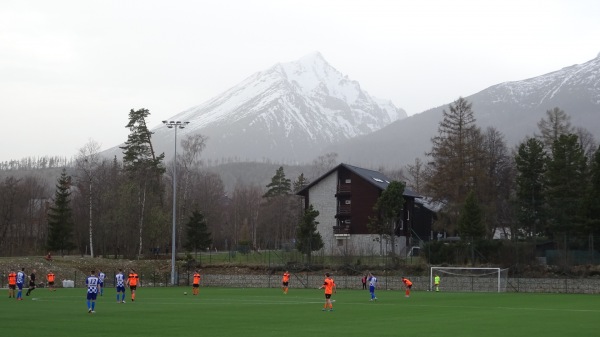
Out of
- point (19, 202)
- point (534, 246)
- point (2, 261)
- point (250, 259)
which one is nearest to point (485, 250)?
point (534, 246)

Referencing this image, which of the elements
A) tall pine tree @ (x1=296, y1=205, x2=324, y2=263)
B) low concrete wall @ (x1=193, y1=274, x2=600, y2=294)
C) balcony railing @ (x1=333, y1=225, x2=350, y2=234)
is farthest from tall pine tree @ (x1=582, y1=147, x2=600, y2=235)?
balcony railing @ (x1=333, y1=225, x2=350, y2=234)

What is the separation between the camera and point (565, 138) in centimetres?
7944

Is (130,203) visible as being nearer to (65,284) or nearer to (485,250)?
(65,284)

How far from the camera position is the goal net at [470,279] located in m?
65.9

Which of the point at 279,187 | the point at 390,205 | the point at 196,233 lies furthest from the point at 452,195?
the point at 279,187

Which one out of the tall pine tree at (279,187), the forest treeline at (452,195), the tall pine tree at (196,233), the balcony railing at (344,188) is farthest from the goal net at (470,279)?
the tall pine tree at (279,187)

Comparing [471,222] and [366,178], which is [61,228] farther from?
[471,222]

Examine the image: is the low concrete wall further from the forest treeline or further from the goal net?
the forest treeline

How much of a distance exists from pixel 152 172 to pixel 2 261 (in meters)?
32.9

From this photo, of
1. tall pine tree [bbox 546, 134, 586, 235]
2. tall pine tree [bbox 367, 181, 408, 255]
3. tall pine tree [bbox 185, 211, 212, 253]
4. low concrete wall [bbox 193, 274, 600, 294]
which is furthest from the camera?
tall pine tree [bbox 185, 211, 212, 253]

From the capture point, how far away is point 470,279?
2625 inches

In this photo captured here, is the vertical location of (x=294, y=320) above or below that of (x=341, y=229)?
below

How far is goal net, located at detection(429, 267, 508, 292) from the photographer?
65.9m

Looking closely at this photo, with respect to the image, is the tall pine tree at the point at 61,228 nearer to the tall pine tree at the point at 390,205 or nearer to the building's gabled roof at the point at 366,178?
the building's gabled roof at the point at 366,178
